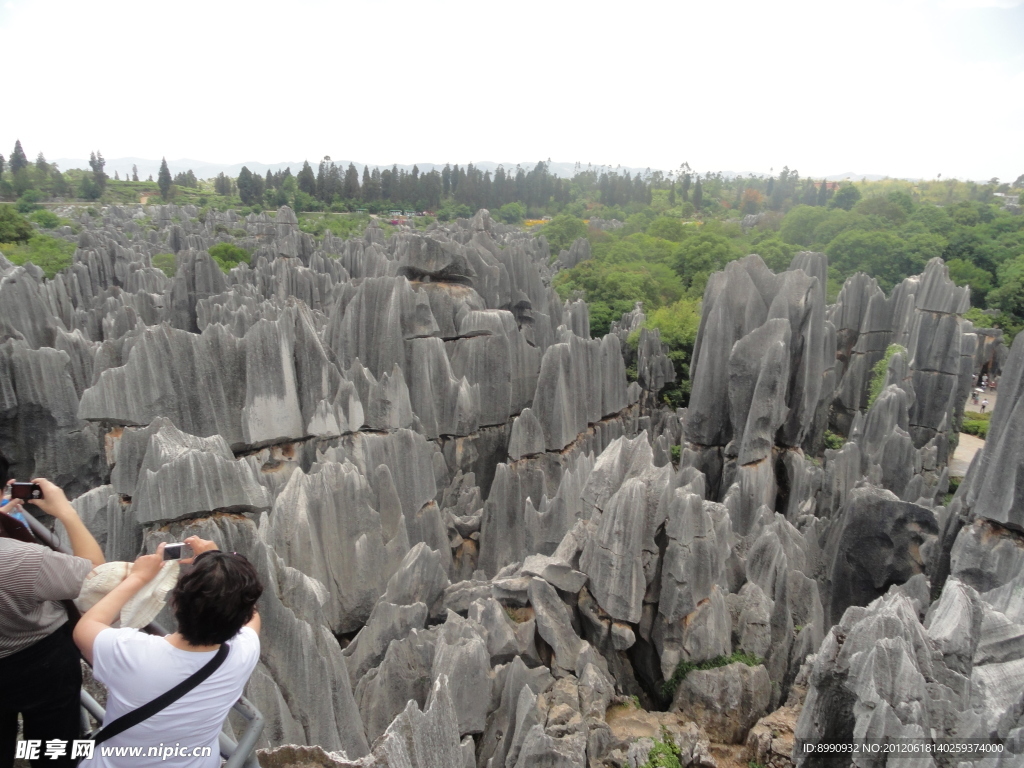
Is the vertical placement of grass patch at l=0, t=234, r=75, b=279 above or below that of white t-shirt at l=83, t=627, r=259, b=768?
below

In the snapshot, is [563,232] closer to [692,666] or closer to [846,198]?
[846,198]

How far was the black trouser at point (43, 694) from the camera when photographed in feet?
8.31

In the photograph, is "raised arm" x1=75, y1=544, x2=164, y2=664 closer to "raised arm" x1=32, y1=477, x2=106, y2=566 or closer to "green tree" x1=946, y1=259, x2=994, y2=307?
"raised arm" x1=32, y1=477, x2=106, y2=566

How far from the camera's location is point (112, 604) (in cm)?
261

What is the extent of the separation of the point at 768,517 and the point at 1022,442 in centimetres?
407

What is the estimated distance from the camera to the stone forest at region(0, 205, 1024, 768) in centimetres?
561

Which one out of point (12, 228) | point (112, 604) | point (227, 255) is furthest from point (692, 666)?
point (12, 228)

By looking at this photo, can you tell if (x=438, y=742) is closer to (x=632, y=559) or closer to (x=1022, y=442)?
(x=632, y=559)

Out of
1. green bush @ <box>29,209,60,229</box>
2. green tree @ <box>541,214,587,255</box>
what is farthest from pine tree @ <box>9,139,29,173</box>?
green tree @ <box>541,214,587,255</box>

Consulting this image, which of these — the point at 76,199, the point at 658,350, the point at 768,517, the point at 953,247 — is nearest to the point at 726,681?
the point at 768,517

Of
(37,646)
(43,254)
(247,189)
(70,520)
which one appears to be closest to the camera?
(37,646)

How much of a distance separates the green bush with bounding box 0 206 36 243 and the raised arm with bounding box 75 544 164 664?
5071cm

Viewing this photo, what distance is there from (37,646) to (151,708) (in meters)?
0.57

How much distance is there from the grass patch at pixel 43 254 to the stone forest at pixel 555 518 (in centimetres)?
1944
